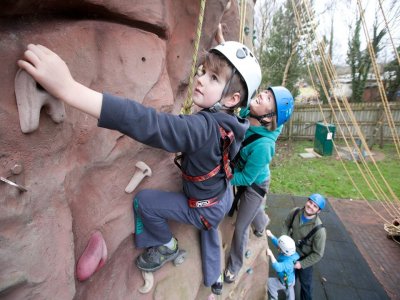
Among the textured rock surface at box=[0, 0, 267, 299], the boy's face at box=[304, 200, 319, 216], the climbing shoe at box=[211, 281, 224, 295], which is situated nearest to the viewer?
the textured rock surface at box=[0, 0, 267, 299]

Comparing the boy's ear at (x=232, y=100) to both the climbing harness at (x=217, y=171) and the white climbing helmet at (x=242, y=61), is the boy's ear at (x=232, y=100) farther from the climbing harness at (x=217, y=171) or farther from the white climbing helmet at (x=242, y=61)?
the climbing harness at (x=217, y=171)

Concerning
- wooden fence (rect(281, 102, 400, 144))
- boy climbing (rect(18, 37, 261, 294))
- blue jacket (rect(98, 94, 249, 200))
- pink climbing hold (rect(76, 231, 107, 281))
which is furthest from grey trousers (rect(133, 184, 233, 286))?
wooden fence (rect(281, 102, 400, 144))

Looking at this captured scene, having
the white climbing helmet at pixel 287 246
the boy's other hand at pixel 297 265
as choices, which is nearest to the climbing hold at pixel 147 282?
the white climbing helmet at pixel 287 246

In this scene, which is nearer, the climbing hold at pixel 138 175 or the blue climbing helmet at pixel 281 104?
the climbing hold at pixel 138 175

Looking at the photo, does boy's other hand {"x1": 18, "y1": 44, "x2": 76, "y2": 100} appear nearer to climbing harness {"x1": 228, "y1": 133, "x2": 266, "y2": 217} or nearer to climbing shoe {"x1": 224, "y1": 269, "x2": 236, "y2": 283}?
climbing harness {"x1": 228, "y1": 133, "x2": 266, "y2": 217}

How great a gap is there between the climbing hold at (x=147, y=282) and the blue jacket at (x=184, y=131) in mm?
701

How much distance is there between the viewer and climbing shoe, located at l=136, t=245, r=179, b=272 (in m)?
1.89

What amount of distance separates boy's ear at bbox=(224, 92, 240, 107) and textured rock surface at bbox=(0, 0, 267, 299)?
1.62ft

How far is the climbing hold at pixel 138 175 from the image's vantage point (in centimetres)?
176

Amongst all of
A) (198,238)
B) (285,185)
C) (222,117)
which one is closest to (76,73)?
(222,117)

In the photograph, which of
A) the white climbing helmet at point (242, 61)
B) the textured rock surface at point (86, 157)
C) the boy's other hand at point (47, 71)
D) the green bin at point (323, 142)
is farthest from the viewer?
the green bin at point (323, 142)

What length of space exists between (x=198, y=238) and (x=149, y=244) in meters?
0.55

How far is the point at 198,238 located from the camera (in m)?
2.29

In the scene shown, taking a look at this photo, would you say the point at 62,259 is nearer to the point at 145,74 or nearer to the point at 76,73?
the point at 76,73
